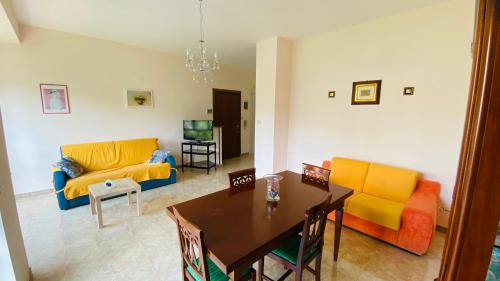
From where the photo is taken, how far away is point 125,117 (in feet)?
14.1

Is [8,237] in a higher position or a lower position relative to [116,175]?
higher

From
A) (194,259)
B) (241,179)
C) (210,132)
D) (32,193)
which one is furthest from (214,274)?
(32,193)

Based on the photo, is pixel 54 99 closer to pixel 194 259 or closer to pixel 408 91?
pixel 194 259

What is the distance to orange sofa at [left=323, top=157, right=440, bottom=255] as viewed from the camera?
217 cm

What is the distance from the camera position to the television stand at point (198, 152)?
486 centimetres

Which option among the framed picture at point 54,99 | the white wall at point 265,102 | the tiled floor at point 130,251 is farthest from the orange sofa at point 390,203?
the framed picture at point 54,99

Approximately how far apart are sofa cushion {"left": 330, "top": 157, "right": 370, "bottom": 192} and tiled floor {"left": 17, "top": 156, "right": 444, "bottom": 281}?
66 centimetres

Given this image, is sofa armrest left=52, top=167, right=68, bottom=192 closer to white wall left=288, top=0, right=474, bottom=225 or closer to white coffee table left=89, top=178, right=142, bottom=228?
white coffee table left=89, top=178, right=142, bottom=228

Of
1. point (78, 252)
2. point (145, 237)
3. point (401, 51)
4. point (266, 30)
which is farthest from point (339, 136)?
point (78, 252)

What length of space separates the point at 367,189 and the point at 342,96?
4.71ft

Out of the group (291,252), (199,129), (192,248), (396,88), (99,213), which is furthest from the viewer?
(199,129)

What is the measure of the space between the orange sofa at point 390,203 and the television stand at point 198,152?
273cm

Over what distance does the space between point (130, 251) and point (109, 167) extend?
2.17 metres

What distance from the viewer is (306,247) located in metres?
1.49
